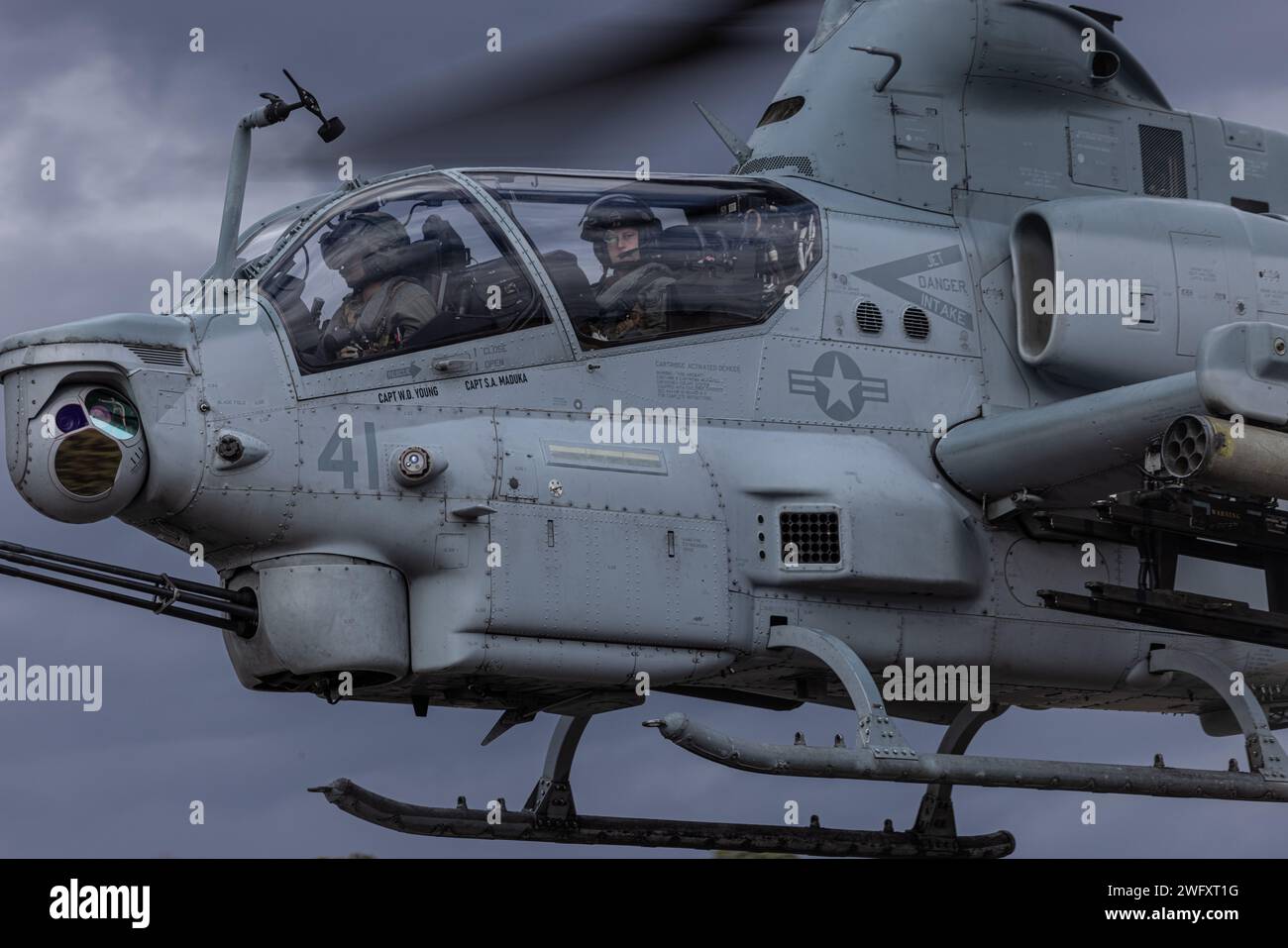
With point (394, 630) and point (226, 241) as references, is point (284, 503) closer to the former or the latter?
point (394, 630)

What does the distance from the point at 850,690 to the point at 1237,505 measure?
2520 mm

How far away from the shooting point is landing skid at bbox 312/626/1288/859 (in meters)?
9.66

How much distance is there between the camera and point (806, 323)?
10727 mm

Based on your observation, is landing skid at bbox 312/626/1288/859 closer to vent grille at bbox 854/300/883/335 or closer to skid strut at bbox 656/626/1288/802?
skid strut at bbox 656/626/1288/802

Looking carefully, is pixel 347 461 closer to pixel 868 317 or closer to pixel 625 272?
pixel 625 272

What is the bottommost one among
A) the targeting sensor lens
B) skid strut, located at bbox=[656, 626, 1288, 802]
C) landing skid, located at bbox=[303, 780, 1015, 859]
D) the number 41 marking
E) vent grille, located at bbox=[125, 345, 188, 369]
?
landing skid, located at bbox=[303, 780, 1015, 859]

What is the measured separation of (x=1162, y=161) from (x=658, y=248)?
12.1 feet

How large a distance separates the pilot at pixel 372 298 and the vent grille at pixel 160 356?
661 mm

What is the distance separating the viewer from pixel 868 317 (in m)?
10.9

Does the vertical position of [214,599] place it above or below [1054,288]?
below

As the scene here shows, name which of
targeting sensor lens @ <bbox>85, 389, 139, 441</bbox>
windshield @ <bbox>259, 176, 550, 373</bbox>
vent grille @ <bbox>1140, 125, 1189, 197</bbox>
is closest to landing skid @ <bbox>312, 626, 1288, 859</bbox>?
windshield @ <bbox>259, 176, 550, 373</bbox>

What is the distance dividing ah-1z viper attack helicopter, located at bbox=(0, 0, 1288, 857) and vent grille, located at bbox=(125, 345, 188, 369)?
1 centimetres

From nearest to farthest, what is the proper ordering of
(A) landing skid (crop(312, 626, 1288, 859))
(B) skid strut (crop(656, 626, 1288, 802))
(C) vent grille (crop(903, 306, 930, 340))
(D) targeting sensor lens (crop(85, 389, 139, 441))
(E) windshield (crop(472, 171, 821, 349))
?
(D) targeting sensor lens (crop(85, 389, 139, 441)) → (B) skid strut (crop(656, 626, 1288, 802)) → (A) landing skid (crop(312, 626, 1288, 859)) → (E) windshield (crop(472, 171, 821, 349)) → (C) vent grille (crop(903, 306, 930, 340))

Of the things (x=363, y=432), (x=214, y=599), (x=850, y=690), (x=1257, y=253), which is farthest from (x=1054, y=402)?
(x=214, y=599)
